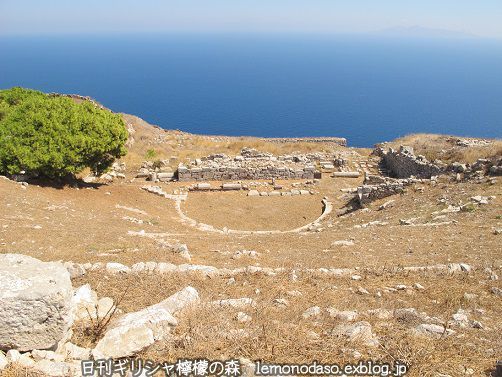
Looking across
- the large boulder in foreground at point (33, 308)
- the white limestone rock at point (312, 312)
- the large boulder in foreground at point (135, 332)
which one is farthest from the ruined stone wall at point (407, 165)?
the large boulder in foreground at point (33, 308)

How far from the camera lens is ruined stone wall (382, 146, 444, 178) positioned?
2736 cm

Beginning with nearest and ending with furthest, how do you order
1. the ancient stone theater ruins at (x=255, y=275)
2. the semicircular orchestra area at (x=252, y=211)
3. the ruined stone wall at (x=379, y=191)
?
the ancient stone theater ruins at (x=255, y=275) < the semicircular orchestra area at (x=252, y=211) < the ruined stone wall at (x=379, y=191)

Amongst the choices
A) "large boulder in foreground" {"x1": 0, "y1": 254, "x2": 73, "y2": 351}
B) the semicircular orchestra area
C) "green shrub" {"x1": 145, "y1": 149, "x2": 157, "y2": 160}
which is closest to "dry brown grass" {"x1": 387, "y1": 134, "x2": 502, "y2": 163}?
the semicircular orchestra area

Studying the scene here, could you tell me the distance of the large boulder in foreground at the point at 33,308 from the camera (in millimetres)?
4875

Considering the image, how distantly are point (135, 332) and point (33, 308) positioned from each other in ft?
4.41

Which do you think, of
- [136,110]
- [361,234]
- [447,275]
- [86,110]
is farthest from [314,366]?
[136,110]

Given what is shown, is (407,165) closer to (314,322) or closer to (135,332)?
(314,322)

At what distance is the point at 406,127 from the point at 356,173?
101 meters

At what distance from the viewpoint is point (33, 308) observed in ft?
16.1

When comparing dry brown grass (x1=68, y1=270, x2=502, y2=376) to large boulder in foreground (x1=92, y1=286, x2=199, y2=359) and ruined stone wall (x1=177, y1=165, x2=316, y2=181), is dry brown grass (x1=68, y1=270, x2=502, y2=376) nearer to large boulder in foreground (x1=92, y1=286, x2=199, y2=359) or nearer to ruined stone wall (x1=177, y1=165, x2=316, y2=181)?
large boulder in foreground (x1=92, y1=286, x2=199, y2=359)

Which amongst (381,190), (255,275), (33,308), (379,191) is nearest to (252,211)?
(379,191)

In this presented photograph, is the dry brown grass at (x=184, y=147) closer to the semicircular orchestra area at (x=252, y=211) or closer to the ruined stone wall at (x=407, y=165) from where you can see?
the ruined stone wall at (x=407, y=165)

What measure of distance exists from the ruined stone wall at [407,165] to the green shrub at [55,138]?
67.4ft

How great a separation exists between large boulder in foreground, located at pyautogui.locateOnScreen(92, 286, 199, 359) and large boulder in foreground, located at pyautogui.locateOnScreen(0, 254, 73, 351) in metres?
0.61
